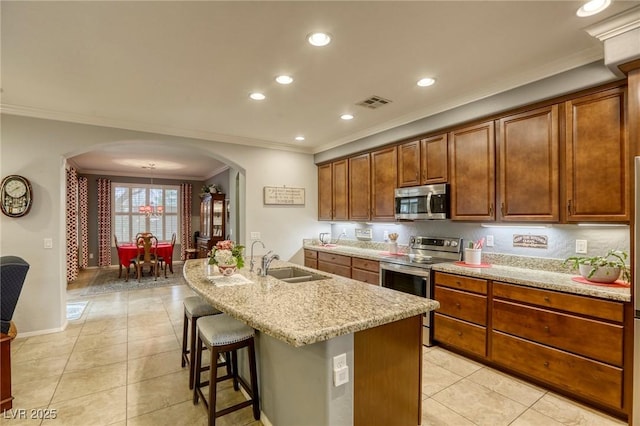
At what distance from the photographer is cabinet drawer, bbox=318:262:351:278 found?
173 inches

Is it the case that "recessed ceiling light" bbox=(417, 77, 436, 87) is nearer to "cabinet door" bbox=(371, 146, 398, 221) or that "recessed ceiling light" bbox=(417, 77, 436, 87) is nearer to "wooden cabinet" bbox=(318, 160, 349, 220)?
"cabinet door" bbox=(371, 146, 398, 221)

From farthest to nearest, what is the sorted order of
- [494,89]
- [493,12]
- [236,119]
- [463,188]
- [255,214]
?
[255,214]
[236,119]
[463,188]
[494,89]
[493,12]

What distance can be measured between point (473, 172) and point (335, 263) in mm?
2311

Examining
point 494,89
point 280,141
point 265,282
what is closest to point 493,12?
point 494,89

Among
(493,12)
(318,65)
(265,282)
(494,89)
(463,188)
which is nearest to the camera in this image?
(493,12)

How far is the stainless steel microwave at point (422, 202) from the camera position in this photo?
339 centimetres

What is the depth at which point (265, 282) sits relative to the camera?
2.36 meters

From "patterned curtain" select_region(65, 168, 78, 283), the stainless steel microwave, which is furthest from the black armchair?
"patterned curtain" select_region(65, 168, 78, 283)

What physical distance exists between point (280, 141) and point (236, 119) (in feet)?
3.91

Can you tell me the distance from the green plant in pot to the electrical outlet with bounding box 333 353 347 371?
2.10 m

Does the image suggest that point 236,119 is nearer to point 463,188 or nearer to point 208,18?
point 208,18

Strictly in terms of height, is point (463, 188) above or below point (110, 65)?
below

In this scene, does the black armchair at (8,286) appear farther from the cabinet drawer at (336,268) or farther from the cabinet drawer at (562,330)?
the cabinet drawer at (562,330)

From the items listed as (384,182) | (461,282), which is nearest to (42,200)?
(384,182)
